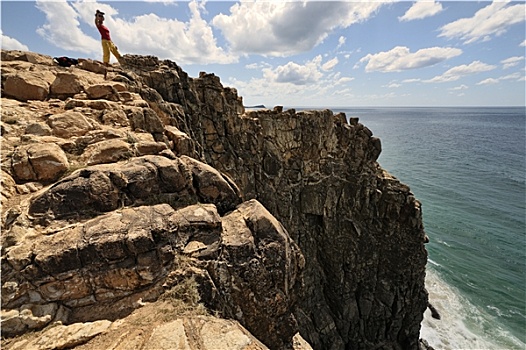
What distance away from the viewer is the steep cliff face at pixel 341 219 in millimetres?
27000

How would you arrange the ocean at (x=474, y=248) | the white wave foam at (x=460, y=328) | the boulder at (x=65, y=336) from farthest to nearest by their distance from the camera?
the ocean at (x=474, y=248) < the white wave foam at (x=460, y=328) < the boulder at (x=65, y=336)

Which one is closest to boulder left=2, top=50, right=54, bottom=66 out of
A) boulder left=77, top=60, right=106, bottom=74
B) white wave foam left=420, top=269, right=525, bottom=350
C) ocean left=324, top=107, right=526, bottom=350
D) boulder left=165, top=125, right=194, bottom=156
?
boulder left=77, top=60, right=106, bottom=74

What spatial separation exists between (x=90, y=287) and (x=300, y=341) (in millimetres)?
7162

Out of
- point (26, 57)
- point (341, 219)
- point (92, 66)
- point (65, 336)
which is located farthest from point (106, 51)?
point (341, 219)

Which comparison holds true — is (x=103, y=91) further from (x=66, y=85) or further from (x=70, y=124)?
(x=70, y=124)

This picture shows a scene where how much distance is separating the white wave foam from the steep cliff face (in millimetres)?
5758

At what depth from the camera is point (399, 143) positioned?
109688mm

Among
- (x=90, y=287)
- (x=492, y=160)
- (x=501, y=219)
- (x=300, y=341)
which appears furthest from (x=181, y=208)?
(x=492, y=160)

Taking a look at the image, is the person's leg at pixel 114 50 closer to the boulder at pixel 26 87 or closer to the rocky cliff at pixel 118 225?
the rocky cliff at pixel 118 225

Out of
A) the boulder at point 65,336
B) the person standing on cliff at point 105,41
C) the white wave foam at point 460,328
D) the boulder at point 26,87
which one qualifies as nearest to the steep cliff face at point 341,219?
the white wave foam at point 460,328

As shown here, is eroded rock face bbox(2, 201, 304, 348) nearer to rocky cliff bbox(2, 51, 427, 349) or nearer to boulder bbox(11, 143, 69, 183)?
rocky cliff bbox(2, 51, 427, 349)

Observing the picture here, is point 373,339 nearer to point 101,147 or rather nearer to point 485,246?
point 485,246

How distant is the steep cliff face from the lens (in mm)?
27000

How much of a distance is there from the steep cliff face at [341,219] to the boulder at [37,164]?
1738 cm
